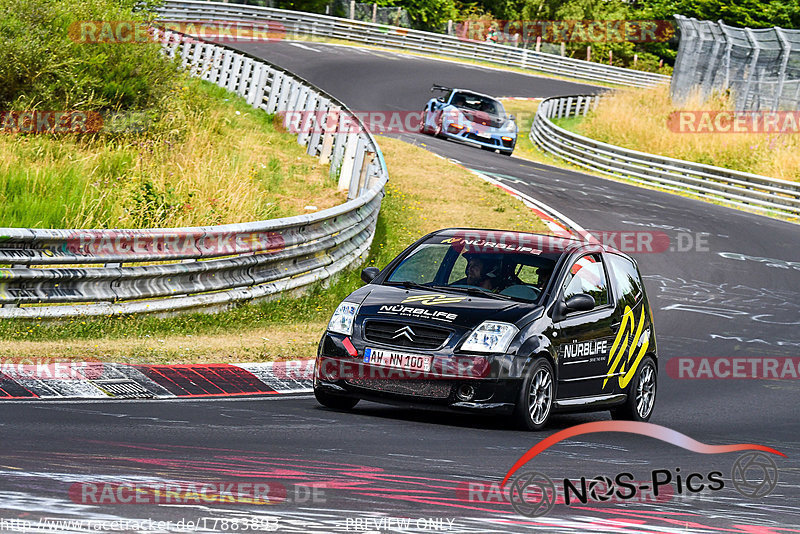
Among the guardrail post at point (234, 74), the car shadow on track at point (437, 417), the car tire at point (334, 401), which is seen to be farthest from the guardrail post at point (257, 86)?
the car tire at point (334, 401)

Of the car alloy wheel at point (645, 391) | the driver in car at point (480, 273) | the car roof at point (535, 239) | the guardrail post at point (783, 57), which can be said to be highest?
the guardrail post at point (783, 57)

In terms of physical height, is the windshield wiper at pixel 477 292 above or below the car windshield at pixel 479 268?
below

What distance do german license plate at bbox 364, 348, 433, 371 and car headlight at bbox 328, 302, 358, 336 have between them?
287mm

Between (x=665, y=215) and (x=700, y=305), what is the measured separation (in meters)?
7.55

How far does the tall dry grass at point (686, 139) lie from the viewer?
1331 inches

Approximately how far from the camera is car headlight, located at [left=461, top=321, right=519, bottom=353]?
28.1 ft

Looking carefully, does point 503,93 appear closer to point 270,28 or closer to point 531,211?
point 270,28

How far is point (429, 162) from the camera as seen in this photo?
24781 millimetres

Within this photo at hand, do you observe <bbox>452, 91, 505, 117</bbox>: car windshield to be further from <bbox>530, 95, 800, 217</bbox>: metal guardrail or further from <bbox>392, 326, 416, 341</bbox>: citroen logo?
<bbox>392, 326, 416, 341</bbox>: citroen logo

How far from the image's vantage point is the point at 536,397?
885cm

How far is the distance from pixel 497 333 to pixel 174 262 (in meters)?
4.39

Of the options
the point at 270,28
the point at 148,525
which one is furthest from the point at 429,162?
the point at 270,28

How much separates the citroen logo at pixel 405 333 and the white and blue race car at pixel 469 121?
23.3m

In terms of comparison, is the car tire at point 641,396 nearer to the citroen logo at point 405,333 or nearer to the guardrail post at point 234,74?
the citroen logo at point 405,333
